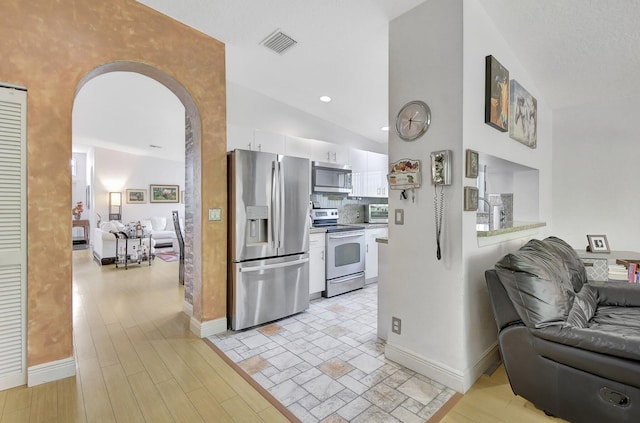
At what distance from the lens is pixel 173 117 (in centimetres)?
504

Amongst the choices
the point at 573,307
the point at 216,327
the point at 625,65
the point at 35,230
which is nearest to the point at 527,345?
the point at 573,307

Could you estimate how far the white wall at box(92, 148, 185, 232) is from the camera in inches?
337

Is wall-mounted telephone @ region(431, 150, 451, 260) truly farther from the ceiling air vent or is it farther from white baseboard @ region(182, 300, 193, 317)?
white baseboard @ region(182, 300, 193, 317)

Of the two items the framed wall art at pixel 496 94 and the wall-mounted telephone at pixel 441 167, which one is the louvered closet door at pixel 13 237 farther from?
the framed wall art at pixel 496 94

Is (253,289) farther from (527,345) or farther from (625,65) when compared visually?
(625,65)

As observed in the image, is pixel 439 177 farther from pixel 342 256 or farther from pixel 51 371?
pixel 51 371

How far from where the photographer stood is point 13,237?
6.37ft

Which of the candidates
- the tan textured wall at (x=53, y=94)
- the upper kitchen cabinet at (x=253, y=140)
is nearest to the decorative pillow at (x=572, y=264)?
the upper kitchen cabinet at (x=253, y=140)

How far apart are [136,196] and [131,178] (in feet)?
1.87

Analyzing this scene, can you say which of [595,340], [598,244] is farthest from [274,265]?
[598,244]

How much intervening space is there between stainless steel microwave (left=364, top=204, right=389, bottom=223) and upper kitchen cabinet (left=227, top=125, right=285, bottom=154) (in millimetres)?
2067

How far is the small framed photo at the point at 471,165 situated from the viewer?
2.00m

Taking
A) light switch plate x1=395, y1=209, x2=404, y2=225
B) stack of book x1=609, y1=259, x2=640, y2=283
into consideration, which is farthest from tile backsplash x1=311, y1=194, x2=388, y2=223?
stack of book x1=609, y1=259, x2=640, y2=283

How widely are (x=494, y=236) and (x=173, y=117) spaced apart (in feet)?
16.6
